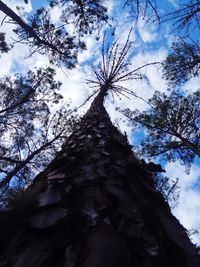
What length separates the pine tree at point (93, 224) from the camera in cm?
124

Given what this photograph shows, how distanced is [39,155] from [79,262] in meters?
9.19

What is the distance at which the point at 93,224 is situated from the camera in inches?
55.3

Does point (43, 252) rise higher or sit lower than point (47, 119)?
lower

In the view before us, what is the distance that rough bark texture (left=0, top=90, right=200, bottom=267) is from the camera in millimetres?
1239

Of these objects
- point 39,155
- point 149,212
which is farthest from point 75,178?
point 39,155

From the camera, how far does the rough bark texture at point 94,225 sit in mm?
1239

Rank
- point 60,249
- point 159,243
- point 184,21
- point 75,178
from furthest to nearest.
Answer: point 184,21, point 75,178, point 159,243, point 60,249

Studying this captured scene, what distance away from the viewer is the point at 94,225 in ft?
4.58

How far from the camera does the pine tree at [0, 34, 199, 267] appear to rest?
4.08 ft

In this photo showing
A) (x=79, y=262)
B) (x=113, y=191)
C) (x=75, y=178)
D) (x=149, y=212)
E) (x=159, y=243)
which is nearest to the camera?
(x=79, y=262)

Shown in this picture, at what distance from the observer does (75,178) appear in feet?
6.55

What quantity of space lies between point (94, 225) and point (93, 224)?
0.01 m

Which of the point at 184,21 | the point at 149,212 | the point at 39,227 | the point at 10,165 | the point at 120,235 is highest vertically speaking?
the point at 184,21

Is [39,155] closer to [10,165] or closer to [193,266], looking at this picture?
[10,165]
